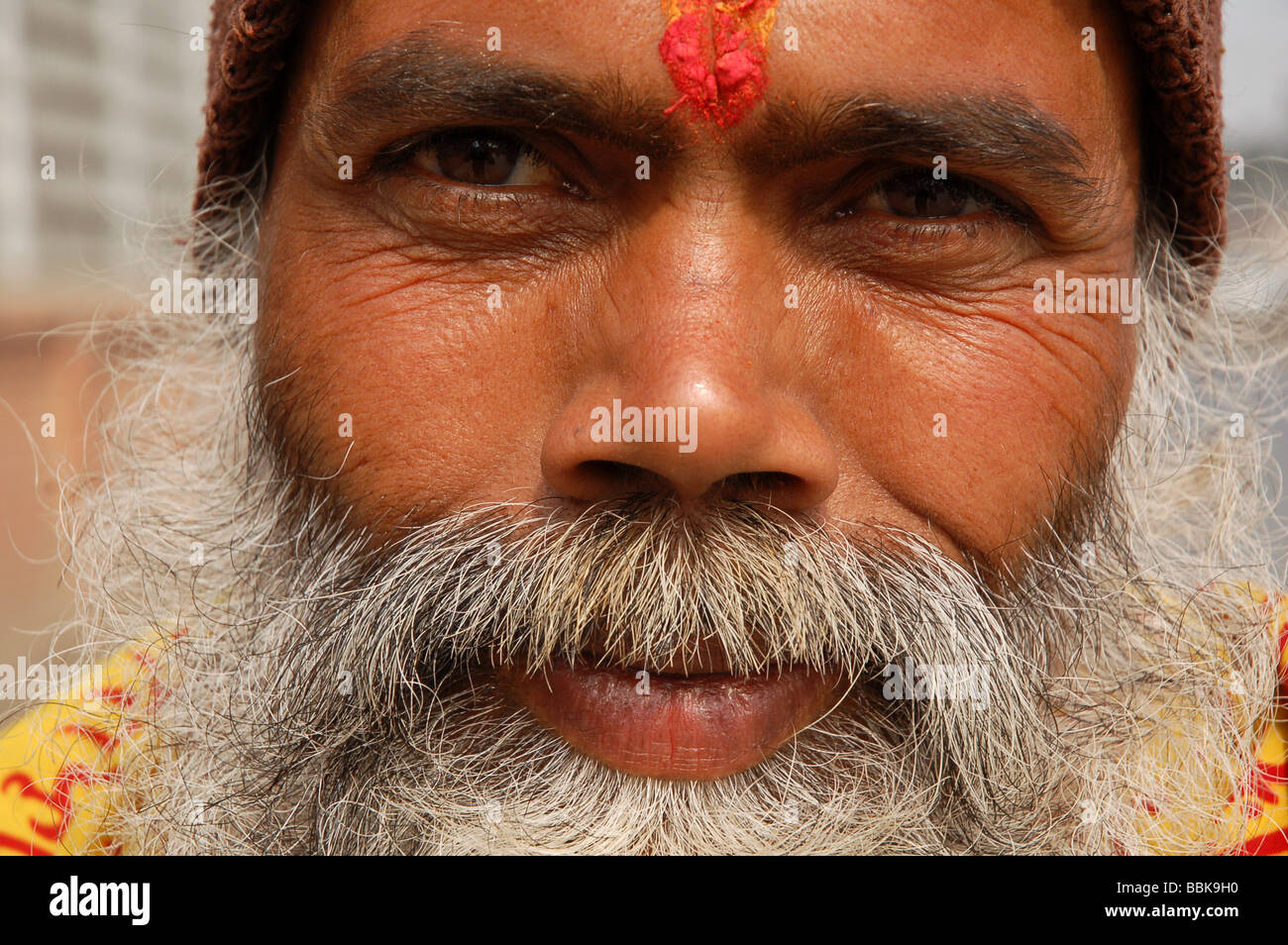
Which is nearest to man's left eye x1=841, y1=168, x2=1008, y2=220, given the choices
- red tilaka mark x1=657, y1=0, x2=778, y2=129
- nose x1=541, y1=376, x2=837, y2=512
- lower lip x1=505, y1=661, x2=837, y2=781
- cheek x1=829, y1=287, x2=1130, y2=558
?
cheek x1=829, y1=287, x2=1130, y2=558

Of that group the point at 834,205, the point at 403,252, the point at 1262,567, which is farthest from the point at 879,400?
the point at 1262,567

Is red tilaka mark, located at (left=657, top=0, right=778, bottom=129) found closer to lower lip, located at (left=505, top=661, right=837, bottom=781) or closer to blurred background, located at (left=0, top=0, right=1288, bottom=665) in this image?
lower lip, located at (left=505, top=661, right=837, bottom=781)

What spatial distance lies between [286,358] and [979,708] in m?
1.16

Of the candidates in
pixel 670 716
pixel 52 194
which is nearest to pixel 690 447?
pixel 670 716

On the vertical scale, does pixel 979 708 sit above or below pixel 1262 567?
below

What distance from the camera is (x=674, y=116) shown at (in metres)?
1.34

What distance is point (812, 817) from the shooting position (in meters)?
1.41

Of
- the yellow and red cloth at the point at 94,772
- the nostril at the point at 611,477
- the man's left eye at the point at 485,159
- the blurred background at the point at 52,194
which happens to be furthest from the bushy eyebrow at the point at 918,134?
the blurred background at the point at 52,194

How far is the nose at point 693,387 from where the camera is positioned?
1.25 metres

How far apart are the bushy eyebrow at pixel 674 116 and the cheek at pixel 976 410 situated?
0.22m

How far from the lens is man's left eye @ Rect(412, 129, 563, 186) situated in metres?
1.49

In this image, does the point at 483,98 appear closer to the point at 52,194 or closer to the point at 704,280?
the point at 704,280

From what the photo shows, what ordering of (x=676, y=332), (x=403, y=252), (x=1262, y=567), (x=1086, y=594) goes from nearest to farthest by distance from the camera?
(x=676, y=332)
(x=403, y=252)
(x=1086, y=594)
(x=1262, y=567)

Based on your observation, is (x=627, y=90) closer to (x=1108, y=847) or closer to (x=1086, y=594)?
(x=1086, y=594)
